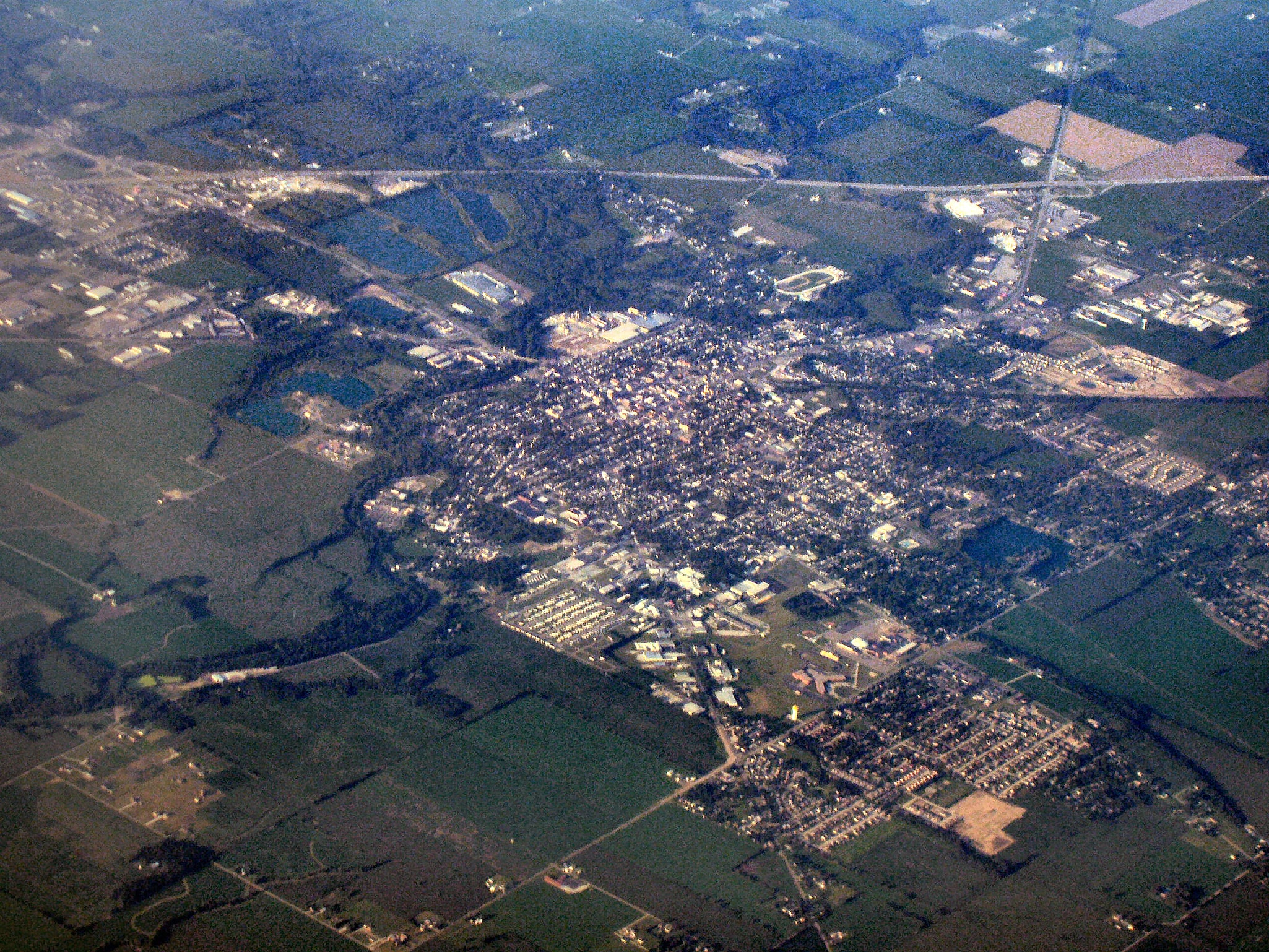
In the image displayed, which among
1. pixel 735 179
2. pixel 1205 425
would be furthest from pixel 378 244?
pixel 1205 425

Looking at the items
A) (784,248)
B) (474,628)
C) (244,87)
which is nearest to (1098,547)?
(474,628)

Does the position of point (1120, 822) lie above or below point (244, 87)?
below

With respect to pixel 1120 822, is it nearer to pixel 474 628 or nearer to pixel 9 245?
pixel 474 628

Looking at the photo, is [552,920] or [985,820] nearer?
[552,920]

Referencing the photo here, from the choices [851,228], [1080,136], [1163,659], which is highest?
[1080,136]

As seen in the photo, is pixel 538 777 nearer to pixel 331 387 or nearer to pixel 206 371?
pixel 331 387

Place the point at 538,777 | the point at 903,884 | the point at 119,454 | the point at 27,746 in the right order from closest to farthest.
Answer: the point at 903,884
the point at 538,777
the point at 27,746
the point at 119,454

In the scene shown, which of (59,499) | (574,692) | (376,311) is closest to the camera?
(574,692)

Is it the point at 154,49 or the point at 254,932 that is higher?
the point at 154,49

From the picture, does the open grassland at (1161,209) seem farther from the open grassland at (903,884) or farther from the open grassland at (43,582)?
the open grassland at (43,582)
